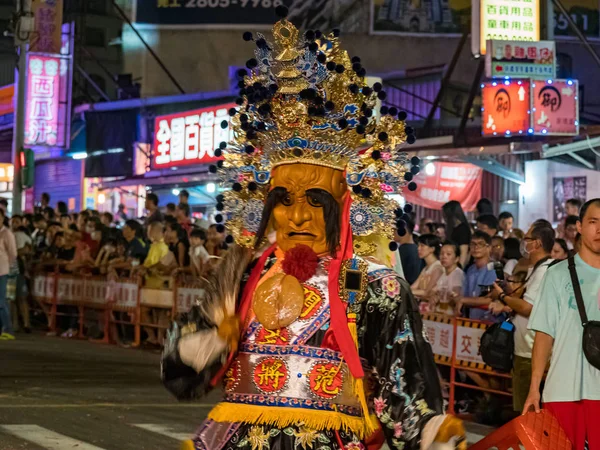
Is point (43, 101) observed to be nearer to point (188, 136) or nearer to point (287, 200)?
point (188, 136)

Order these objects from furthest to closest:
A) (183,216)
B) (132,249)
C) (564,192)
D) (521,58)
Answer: (564,192) → (521,58) → (183,216) → (132,249)

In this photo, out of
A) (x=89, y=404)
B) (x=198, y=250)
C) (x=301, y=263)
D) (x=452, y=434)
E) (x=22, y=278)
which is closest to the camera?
(x=452, y=434)

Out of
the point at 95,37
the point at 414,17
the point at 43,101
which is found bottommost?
the point at 43,101

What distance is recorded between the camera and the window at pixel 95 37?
2172 inches

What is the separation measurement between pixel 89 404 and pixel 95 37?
46395 millimetres

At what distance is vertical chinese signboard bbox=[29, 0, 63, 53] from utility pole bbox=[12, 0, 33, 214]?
3.31 meters

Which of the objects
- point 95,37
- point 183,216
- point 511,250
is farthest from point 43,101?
point 95,37

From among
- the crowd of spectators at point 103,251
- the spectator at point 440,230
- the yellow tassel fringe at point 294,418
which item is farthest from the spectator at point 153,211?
the yellow tassel fringe at point 294,418

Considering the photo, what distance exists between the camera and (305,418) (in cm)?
465

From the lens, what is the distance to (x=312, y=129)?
201 inches

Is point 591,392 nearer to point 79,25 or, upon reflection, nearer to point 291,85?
point 291,85

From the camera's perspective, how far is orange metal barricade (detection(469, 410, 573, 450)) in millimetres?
5699

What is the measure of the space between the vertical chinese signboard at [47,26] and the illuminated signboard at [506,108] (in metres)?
14.8

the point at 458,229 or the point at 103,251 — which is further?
the point at 103,251
